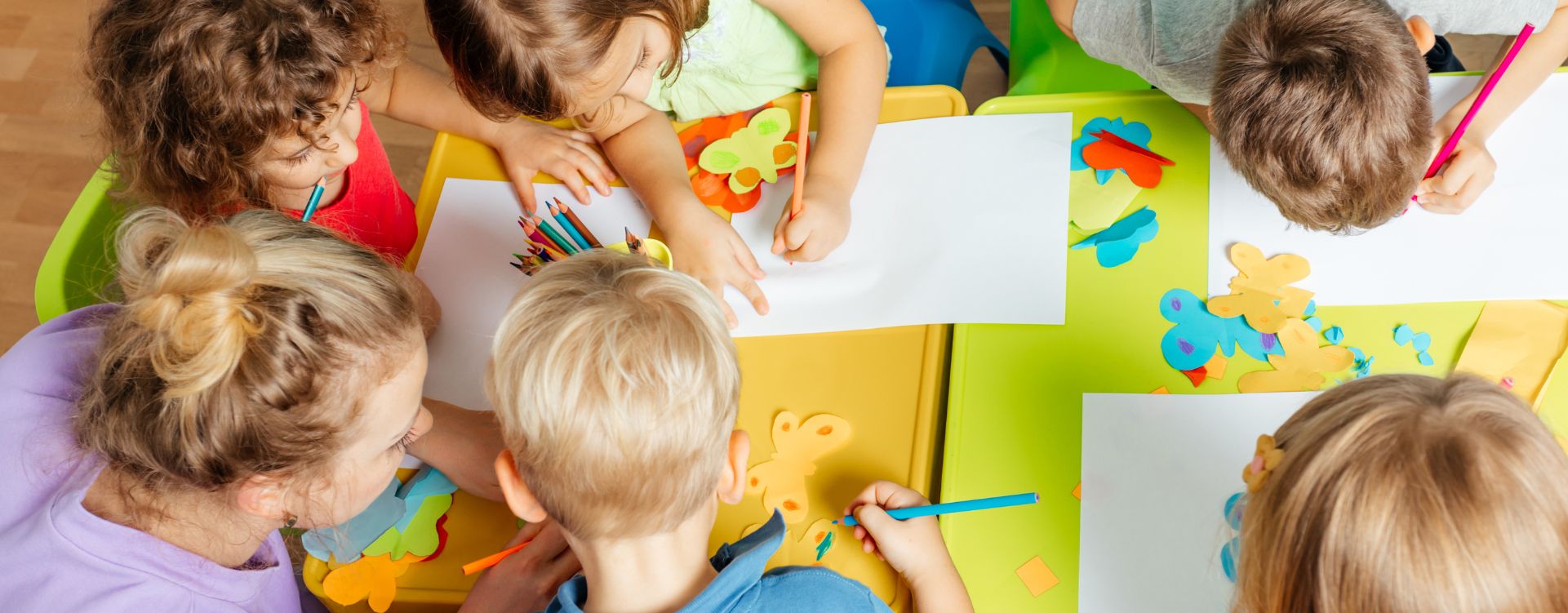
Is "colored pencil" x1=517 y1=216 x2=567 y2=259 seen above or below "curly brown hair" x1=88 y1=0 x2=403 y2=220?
below

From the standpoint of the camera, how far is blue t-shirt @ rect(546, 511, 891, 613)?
2.19 ft

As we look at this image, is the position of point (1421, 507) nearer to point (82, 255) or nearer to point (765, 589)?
point (765, 589)

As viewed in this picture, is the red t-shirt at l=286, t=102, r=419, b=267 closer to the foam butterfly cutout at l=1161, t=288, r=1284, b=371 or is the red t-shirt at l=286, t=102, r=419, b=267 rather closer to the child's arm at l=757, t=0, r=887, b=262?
the child's arm at l=757, t=0, r=887, b=262

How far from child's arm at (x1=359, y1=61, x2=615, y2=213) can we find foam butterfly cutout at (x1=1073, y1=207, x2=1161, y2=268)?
0.48 meters

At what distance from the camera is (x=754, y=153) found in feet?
3.31

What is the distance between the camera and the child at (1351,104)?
76 centimetres

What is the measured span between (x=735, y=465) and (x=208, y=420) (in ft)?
1.13

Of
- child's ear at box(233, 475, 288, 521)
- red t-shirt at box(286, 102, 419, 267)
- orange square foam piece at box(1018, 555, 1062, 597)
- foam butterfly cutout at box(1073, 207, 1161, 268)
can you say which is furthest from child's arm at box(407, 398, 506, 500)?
foam butterfly cutout at box(1073, 207, 1161, 268)

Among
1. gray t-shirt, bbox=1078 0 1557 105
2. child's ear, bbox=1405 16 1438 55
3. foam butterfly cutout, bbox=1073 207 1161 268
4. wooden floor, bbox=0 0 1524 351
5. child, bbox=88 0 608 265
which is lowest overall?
wooden floor, bbox=0 0 1524 351

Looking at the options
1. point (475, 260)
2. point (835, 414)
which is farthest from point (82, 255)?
point (835, 414)

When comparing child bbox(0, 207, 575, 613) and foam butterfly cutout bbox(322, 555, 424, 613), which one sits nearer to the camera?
child bbox(0, 207, 575, 613)

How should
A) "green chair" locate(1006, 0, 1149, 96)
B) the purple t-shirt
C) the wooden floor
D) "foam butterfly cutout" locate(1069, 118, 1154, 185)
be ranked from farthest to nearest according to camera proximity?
the wooden floor → "green chair" locate(1006, 0, 1149, 96) → "foam butterfly cutout" locate(1069, 118, 1154, 185) → the purple t-shirt

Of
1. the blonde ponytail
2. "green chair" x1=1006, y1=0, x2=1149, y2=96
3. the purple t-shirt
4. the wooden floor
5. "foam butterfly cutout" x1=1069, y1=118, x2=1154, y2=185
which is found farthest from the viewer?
the wooden floor

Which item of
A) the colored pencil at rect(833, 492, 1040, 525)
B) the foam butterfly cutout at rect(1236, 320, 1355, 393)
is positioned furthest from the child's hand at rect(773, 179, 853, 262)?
the foam butterfly cutout at rect(1236, 320, 1355, 393)
